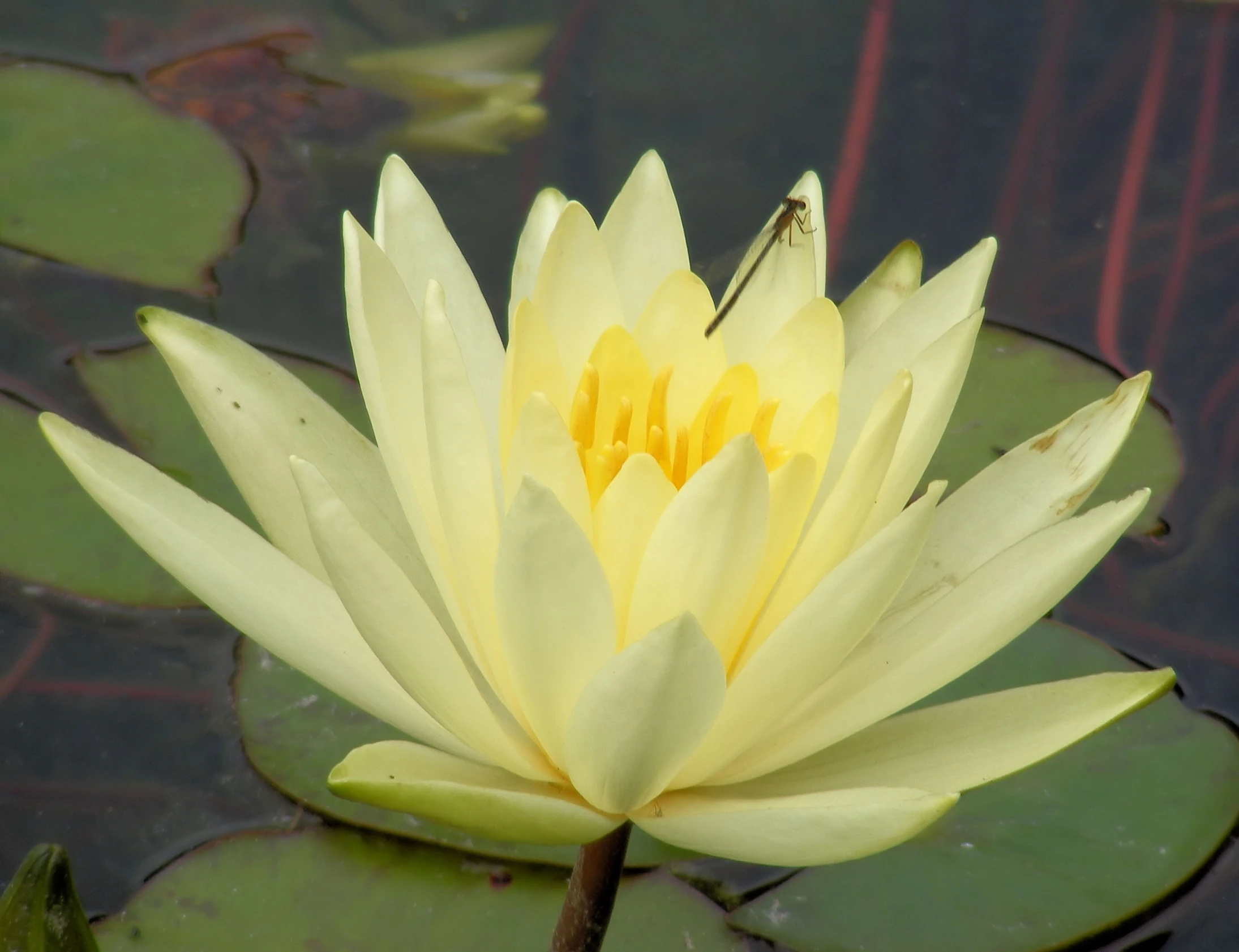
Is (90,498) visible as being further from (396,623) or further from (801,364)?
(801,364)

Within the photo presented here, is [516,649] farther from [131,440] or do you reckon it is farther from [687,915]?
[131,440]

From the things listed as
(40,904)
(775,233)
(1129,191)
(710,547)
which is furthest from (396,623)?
(1129,191)

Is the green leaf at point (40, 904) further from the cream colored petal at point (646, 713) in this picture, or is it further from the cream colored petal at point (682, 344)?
the cream colored petal at point (682, 344)

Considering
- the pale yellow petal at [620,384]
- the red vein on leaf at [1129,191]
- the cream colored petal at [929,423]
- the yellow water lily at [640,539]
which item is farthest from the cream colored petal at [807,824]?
the red vein on leaf at [1129,191]

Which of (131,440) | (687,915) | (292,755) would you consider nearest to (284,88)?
(131,440)

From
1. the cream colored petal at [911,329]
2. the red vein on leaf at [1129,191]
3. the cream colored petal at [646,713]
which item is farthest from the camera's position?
the red vein on leaf at [1129,191]
